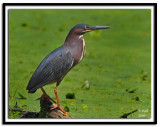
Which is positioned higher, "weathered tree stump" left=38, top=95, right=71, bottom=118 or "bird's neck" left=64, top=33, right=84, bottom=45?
"bird's neck" left=64, top=33, right=84, bottom=45

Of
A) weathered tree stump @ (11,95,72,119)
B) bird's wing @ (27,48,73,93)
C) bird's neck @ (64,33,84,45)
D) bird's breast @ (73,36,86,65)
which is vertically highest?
bird's neck @ (64,33,84,45)

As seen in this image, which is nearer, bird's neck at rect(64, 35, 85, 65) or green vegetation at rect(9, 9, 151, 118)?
bird's neck at rect(64, 35, 85, 65)

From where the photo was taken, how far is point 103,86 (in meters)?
5.68

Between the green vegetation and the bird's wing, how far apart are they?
43 centimetres

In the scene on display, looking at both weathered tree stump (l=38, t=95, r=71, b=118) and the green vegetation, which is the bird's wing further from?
the green vegetation

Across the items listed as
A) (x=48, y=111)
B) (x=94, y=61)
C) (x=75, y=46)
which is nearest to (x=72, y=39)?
(x=75, y=46)

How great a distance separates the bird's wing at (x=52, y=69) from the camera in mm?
4156

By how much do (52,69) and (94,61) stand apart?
269 cm

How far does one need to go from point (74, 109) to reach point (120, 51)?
3.14m

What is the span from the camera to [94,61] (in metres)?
6.85

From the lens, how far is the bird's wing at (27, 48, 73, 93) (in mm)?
4156

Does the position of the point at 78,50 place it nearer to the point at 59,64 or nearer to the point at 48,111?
the point at 59,64

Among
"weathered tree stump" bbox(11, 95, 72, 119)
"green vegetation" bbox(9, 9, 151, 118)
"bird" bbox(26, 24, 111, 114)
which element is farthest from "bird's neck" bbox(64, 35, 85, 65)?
"green vegetation" bbox(9, 9, 151, 118)

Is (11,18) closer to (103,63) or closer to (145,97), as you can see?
(103,63)
